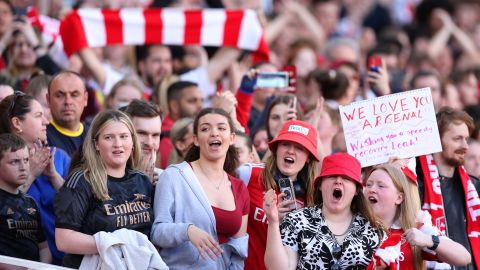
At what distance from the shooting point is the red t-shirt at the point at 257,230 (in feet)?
25.9

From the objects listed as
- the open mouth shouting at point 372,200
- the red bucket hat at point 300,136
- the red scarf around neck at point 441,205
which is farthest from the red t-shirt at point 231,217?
the red scarf around neck at point 441,205

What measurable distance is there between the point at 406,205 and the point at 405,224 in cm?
13

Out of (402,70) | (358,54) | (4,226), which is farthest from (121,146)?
(358,54)

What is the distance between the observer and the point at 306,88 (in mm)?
12016

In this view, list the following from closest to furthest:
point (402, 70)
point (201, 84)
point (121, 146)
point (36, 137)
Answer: point (121, 146)
point (36, 137)
point (201, 84)
point (402, 70)

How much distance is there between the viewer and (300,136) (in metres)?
7.92

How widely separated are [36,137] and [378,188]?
2.44 meters

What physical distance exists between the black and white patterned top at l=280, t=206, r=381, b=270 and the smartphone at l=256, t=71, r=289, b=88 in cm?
296

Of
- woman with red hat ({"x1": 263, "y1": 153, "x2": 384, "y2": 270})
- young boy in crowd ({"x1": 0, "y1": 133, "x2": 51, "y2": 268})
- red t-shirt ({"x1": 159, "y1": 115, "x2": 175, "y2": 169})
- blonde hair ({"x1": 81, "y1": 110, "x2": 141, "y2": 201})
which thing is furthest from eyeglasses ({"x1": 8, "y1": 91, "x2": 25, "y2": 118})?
woman with red hat ({"x1": 263, "y1": 153, "x2": 384, "y2": 270})

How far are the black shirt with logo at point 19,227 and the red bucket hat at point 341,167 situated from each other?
191 centimetres

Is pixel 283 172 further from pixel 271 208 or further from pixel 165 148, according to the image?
pixel 165 148

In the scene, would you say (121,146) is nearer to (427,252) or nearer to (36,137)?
(36,137)

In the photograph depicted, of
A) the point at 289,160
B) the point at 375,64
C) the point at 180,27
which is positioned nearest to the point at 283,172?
the point at 289,160

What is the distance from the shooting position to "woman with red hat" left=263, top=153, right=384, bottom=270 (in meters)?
7.05
